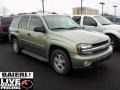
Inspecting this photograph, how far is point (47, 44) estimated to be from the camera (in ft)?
19.6

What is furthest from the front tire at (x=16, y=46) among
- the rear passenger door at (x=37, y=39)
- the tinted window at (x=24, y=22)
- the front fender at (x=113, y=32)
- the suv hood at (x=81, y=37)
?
the front fender at (x=113, y=32)

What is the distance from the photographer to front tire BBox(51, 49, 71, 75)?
5.36 metres

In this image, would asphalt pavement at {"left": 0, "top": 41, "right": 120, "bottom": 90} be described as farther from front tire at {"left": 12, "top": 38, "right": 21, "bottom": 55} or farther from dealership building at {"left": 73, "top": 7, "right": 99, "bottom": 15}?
dealership building at {"left": 73, "top": 7, "right": 99, "bottom": 15}

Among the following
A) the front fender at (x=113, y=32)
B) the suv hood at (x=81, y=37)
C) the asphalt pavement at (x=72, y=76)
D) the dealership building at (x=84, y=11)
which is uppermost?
the dealership building at (x=84, y=11)

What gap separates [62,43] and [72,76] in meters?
1.00

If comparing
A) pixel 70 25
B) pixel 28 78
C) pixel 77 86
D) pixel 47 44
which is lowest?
pixel 77 86

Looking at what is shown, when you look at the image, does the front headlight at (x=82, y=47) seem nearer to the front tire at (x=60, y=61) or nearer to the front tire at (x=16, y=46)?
the front tire at (x=60, y=61)

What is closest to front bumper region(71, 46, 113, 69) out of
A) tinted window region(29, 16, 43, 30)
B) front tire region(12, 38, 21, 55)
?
tinted window region(29, 16, 43, 30)

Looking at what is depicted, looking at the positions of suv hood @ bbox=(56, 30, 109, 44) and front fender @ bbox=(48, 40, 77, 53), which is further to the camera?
suv hood @ bbox=(56, 30, 109, 44)

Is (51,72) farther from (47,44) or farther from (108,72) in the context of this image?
(108,72)

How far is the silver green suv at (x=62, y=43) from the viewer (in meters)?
5.17

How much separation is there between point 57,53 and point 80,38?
0.83 m

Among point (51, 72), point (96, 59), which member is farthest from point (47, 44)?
point (96, 59)

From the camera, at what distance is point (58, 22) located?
6.59 m
